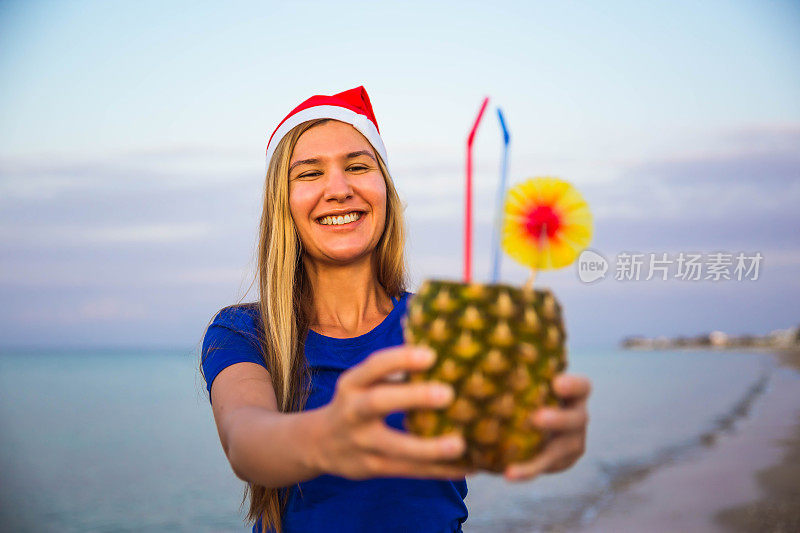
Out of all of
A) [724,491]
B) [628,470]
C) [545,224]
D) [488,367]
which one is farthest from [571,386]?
[628,470]

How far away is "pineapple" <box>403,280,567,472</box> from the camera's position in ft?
4.02

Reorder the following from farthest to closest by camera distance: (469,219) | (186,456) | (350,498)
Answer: (186,456)
(350,498)
(469,219)

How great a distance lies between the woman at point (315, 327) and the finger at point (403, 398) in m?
0.27

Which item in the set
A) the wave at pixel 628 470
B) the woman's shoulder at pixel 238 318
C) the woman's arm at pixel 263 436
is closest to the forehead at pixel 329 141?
the woman's shoulder at pixel 238 318

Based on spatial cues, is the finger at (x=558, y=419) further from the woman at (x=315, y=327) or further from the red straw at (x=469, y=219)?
the red straw at (x=469, y=219)

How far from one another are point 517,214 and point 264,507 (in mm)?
1659

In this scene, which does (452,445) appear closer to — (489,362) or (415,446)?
(415,446)

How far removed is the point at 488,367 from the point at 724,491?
1014 centimetres

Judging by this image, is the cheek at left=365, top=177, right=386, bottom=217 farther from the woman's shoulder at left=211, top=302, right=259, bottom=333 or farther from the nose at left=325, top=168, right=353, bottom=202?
the woman's shoulder at left=211, top=302, right=259, bottom=333

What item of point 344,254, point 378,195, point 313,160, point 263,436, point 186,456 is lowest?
point 186,456

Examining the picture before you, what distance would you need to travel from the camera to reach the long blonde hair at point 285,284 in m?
2.51

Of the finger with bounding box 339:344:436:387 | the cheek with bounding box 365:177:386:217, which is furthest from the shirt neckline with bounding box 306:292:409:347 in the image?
the finger with bounding box 339:344:436:387

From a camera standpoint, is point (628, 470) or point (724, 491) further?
point (628, 470)

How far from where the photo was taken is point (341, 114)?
2932mm
